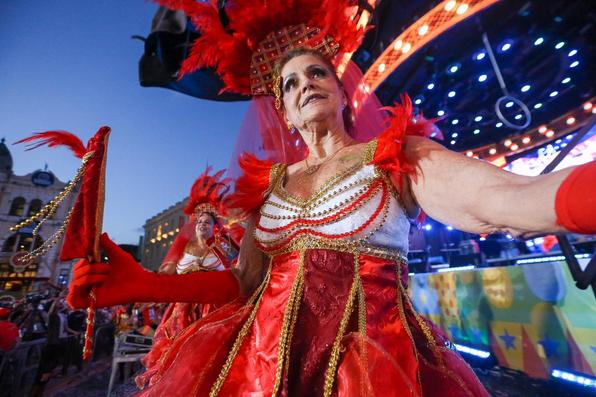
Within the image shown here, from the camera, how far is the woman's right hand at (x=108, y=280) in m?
0.83

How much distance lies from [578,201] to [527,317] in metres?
3.55

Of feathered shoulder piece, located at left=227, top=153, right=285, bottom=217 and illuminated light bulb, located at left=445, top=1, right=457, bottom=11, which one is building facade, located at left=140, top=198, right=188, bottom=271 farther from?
feathered shoulder piece, located at left=227, top=153, right=285, bottom=217

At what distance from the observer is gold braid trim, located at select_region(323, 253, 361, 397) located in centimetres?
82

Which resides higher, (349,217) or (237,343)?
(349,217)

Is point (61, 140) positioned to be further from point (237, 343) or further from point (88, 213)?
point (237, 343)

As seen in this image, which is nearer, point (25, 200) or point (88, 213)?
point (88, 213)

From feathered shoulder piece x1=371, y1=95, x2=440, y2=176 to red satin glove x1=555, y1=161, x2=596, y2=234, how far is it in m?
0.47

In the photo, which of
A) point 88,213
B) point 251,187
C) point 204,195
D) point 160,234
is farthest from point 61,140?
point 160,234

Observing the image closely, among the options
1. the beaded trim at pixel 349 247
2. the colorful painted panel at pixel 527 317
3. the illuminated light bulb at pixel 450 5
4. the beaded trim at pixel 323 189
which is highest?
the illuminated light bulb at pixel 450 5

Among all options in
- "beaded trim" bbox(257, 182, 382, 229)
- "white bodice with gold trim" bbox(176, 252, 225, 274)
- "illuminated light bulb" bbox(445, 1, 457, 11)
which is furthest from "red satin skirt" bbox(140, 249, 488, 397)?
Answer: "illuminated light bulb" bbox(445, 1, 457, 11)

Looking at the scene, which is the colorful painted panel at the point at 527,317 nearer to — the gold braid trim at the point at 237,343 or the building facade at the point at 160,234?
the gold braid trim at the point at 237,343

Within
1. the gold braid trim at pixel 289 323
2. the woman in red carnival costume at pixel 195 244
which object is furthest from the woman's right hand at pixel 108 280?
the woman in red carnival costume at pixel 195 244

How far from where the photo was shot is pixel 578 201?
0.55 metres

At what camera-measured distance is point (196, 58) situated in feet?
6.10
